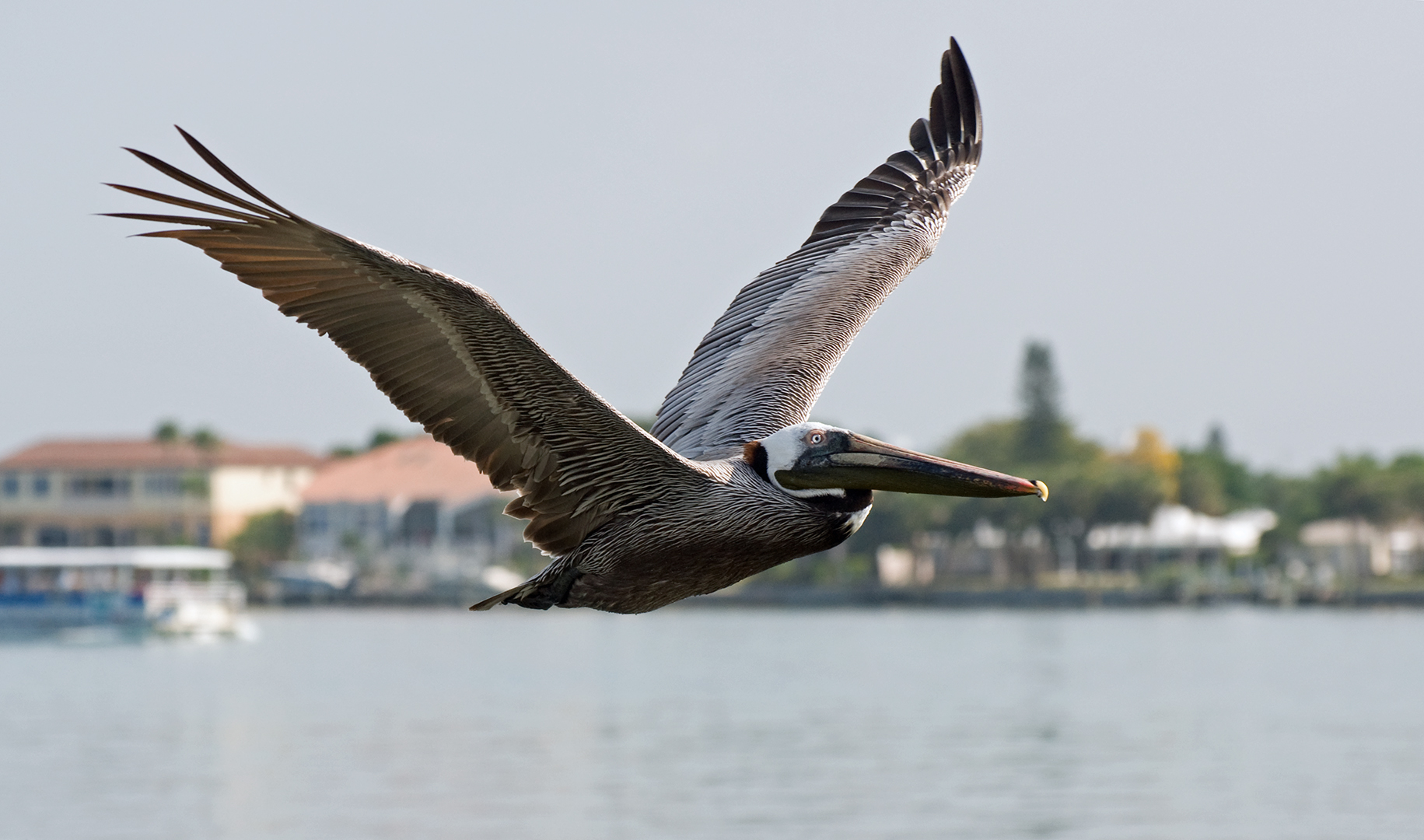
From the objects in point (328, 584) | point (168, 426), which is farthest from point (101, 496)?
point (328, 584)

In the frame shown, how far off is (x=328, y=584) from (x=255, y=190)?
13347cm

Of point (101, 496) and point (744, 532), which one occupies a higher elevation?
point (101, 496)

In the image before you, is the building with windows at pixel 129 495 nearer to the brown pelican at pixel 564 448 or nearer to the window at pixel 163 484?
the window at pixel 163 484

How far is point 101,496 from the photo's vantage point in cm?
13362

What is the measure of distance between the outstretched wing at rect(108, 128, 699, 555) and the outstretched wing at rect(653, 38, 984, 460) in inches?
36.0

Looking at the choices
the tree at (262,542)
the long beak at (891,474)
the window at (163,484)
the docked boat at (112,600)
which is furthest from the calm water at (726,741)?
the tree at (262,542)

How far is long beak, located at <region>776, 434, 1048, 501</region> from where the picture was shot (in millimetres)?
7012

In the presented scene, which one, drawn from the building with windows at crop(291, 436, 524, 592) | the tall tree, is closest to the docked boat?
the building with windows at crop(291, 436, 524, 592)

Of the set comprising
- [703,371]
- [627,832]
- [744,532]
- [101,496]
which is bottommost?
[627,832]

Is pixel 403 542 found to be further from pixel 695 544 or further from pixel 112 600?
pixel 695 544

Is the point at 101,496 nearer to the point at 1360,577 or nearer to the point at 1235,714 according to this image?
the point at 1360,577

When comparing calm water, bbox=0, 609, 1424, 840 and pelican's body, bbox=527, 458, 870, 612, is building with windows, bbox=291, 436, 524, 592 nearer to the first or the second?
calm water, bbox=0, 609, 1424, 840

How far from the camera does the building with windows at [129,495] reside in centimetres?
13250

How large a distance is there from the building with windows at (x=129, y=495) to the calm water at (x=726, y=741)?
3919 cm
